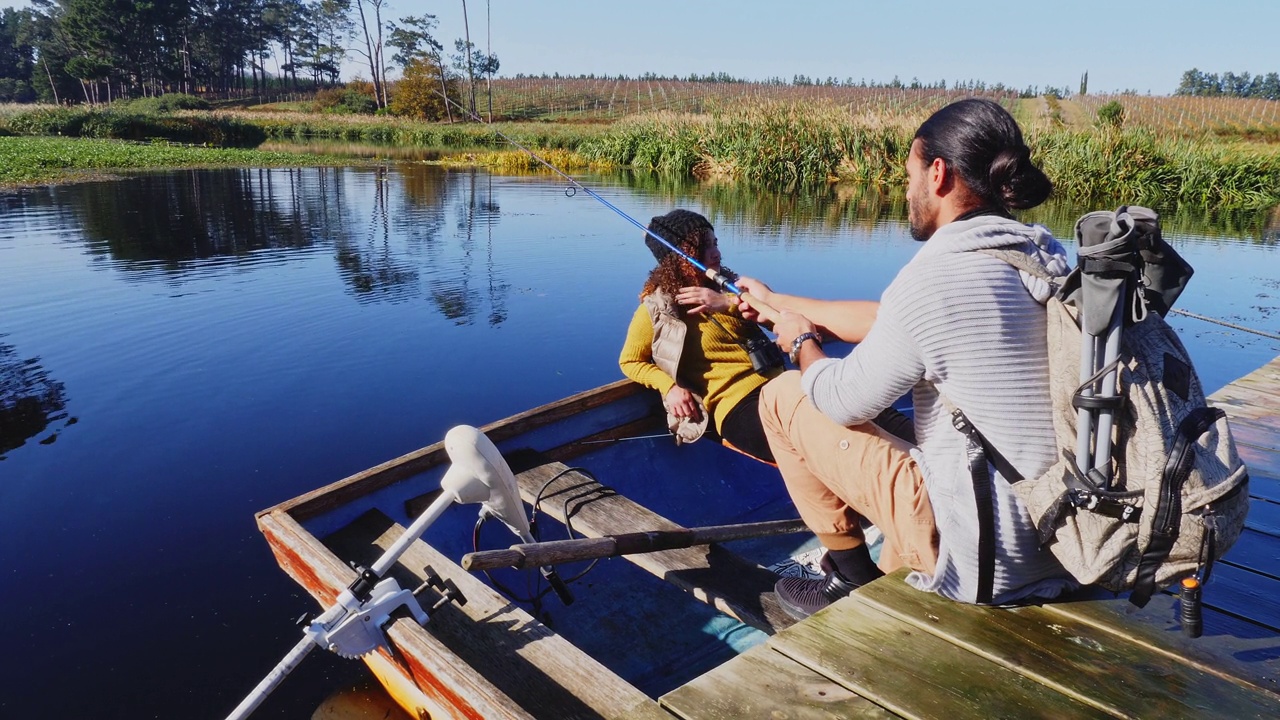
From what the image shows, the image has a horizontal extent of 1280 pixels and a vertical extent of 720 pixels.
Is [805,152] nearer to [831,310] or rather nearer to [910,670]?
[831,310]

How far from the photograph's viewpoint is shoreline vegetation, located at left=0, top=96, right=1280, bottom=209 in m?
15.5

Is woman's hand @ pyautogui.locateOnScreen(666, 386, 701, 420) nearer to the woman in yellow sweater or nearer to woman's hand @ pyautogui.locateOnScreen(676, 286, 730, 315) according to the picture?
the woman in yellow sweater

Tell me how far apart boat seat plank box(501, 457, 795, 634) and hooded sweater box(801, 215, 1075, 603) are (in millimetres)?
813

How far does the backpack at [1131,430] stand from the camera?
144cm

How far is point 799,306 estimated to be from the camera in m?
3.17

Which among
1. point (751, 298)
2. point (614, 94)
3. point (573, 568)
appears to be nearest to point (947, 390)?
point (751, 298)

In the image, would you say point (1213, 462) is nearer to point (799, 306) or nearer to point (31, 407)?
point (799, 306)

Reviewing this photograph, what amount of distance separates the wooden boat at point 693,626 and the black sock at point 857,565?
215 millimetres

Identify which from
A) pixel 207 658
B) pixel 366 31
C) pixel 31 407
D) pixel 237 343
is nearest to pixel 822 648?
pixel 207 658

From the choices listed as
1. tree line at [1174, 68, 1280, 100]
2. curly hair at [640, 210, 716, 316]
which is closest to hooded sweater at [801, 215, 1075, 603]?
curly hair at [640, 210, 716, 316]

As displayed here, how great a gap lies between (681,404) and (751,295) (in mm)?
510

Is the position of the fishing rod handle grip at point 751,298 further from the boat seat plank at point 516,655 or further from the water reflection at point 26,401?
the water reflection at point 26,401

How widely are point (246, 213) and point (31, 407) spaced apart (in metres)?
9.02

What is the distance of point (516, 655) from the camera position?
2.20 meters
